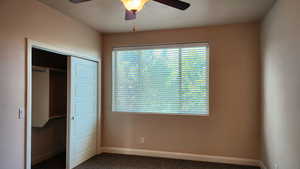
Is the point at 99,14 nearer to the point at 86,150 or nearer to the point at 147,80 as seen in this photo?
the point at 147,80

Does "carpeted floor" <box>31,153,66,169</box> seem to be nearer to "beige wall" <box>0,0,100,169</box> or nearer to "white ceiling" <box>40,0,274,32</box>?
"beige wall" <box>0,0,100,169</box>

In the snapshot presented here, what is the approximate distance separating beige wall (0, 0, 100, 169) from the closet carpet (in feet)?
4.59

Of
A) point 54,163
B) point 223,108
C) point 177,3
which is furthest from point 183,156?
point 177,3

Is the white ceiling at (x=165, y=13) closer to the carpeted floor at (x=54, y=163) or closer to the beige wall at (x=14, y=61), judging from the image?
the beige wall at (x=14, y=61)

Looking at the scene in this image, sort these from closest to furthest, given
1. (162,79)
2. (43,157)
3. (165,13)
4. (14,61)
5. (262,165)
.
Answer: (14,61) < (165,13) < (262,165) < (43,157) < (162,79)

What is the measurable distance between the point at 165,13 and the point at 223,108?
2054mm

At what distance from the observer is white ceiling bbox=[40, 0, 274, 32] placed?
2840 mm

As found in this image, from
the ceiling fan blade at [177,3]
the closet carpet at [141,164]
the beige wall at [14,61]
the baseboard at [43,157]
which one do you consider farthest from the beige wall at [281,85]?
the baseboard at [43,157]

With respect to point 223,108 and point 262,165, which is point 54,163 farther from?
point 262,165

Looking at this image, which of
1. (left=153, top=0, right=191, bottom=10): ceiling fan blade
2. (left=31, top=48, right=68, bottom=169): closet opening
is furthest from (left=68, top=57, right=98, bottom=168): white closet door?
(left=153, top=0, right=191, bottom=10): ceiling fan blade

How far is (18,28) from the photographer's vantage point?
2.47 metres

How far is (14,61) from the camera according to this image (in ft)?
7.97

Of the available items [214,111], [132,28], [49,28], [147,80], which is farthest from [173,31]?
[49,28]

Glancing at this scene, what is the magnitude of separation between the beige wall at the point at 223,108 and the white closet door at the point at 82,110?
39.0 inches
